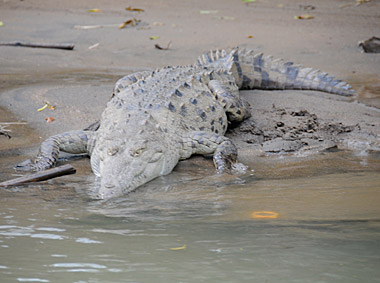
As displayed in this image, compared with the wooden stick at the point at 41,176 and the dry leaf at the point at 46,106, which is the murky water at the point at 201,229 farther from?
the dry leaf at the point at 46,106

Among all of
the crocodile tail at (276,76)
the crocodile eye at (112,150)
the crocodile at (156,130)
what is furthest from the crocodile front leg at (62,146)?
the crocodile tail at (276,76)

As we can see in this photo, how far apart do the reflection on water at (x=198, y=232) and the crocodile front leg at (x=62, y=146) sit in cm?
52

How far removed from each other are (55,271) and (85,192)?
1.63 m

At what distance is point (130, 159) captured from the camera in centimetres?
477

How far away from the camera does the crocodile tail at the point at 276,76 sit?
7.84 meters

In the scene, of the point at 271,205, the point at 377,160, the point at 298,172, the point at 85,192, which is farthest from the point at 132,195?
the point at 377,160

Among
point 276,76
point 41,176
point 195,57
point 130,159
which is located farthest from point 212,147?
point 195,57

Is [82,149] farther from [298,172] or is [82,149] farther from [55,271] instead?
[55,271]

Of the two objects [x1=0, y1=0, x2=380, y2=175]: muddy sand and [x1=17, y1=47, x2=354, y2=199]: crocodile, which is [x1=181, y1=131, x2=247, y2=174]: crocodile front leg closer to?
[x1=17, y1=47, x2=354, y2=199]: crocodile

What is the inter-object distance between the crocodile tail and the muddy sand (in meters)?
0.24

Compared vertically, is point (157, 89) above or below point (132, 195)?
above

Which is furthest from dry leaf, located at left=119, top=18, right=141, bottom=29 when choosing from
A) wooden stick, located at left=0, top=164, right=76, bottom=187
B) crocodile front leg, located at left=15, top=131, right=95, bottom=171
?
wooden stick, located at left=0, top=164, right=76, bottom=187

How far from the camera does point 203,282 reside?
106 inches

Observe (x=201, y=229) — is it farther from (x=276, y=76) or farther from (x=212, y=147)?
(x=276, y=76)
